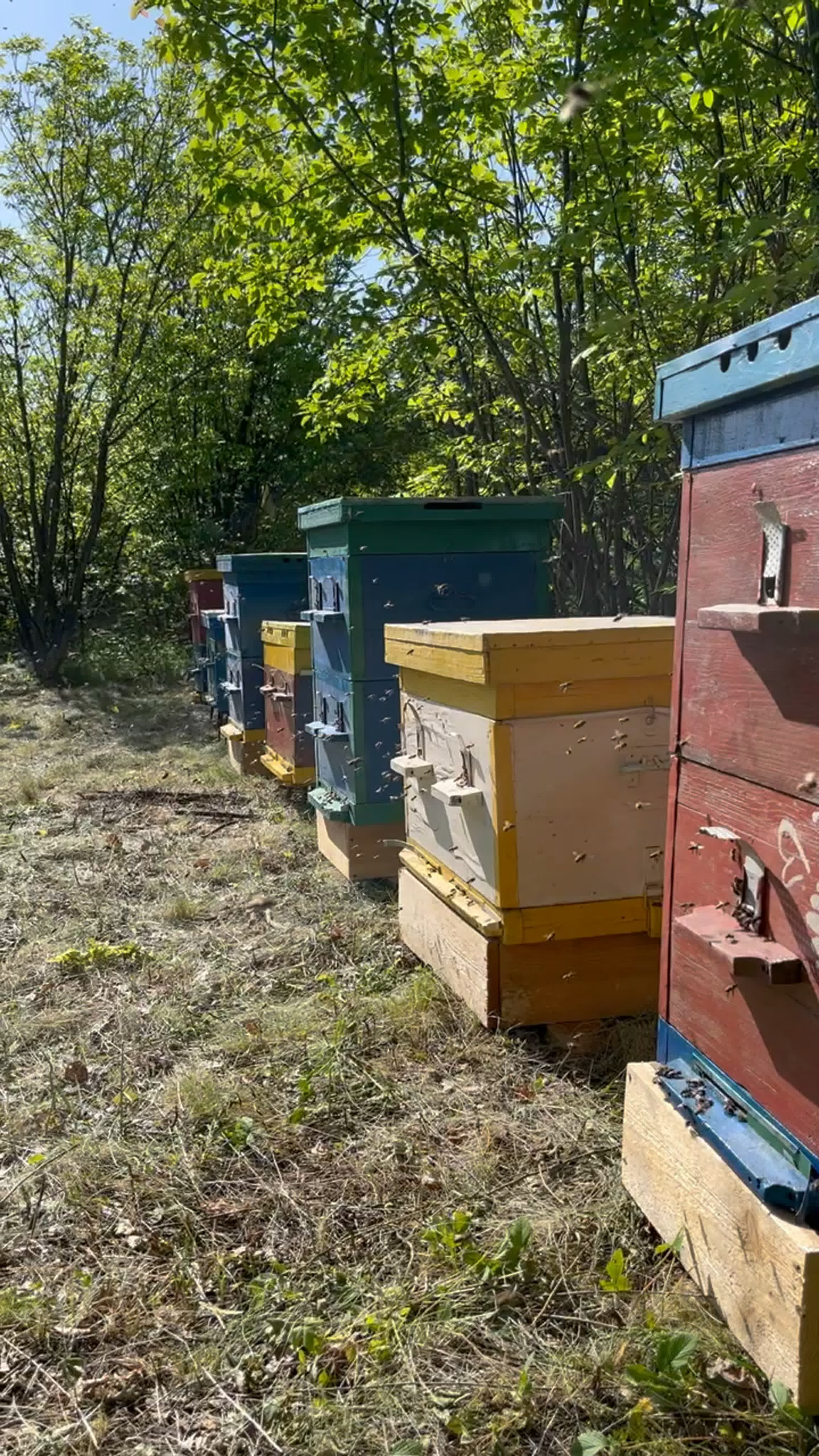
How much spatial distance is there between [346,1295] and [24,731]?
7447mm

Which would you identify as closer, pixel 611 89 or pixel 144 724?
pixel 611 89

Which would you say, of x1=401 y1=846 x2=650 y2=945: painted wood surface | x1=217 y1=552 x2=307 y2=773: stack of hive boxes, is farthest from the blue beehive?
x1=401 y1=846 x2=650 y2=945: painted wood surface

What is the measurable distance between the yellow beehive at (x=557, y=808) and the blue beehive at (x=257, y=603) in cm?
327

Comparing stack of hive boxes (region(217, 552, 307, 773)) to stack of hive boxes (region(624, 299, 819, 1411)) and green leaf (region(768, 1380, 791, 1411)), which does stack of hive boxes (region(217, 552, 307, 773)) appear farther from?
green leaf (region(768, 1380, 791, 1411))

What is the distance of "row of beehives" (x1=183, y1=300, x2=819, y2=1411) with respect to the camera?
1.43 m

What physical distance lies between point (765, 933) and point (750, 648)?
1.42 ft

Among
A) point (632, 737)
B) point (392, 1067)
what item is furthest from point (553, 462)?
point (392, 1067)

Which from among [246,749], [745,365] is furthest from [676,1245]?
[246,749]

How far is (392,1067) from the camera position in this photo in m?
2.69

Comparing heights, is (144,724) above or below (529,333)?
below

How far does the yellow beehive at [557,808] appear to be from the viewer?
8.05 feet

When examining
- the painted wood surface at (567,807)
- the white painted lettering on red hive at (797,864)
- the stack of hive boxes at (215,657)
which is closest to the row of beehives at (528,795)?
the painted wood surface at (567,807)

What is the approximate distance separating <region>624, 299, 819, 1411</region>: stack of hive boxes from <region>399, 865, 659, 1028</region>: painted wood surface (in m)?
0.75

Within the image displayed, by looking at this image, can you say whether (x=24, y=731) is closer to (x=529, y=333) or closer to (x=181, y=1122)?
(x=529, y=333)
